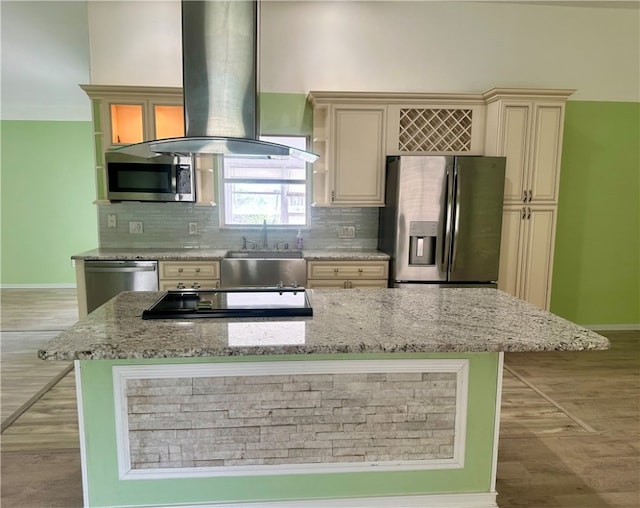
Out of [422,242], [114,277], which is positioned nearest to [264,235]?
[114,277]

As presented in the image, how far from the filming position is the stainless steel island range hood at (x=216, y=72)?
2.09 metres

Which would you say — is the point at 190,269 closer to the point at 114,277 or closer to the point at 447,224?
the point at 114,277

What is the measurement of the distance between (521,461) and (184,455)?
1819 millimetres

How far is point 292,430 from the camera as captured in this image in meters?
1.84

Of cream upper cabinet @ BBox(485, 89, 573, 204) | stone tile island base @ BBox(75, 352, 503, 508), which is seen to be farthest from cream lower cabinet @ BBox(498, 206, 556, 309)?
stone tile island base @ BBox(75, 352, 503, 508)

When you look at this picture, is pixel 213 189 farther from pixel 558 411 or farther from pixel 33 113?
pixel 33 113

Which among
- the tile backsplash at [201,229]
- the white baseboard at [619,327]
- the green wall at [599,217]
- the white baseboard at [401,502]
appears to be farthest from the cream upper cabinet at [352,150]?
the white baseboard at [619,327]

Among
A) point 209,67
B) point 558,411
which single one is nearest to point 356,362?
point 209,67

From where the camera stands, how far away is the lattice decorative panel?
396 cm

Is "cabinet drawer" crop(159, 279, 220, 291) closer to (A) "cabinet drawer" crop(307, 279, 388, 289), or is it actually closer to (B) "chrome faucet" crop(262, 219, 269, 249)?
(B) "chrome faucet" crop(262, 219, 269, 249)

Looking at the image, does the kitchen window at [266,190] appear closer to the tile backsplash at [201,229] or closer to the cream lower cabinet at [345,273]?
the tile backsplash at [201,229]

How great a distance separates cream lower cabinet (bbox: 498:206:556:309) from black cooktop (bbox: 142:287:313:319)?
2.38m

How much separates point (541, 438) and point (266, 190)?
313cm

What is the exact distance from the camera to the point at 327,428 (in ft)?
6.09
